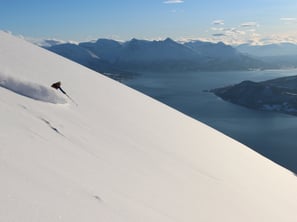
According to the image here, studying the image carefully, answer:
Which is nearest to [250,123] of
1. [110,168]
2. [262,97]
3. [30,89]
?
[262,97]

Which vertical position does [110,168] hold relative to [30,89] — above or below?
below

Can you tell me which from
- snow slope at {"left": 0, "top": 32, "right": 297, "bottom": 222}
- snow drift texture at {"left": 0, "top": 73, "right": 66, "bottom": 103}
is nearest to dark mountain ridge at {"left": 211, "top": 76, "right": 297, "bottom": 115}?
snow slope at {"left": 0, "top": 32, "right": 297, "bottom": 222}

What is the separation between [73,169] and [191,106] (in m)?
Result: 86.5

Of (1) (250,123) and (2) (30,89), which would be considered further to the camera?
(1) (250,123)

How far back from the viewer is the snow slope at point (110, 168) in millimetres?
3049

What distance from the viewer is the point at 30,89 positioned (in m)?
5.86

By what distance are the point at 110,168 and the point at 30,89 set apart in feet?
7.07

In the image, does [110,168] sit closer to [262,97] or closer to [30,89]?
[30,89]

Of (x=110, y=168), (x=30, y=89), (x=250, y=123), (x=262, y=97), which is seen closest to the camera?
(x=110, y=168)

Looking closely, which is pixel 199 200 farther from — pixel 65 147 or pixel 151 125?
pixel 151 125

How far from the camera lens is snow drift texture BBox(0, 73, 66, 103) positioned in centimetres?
575

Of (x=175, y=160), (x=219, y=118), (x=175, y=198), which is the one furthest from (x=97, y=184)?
(x=219, y=118)

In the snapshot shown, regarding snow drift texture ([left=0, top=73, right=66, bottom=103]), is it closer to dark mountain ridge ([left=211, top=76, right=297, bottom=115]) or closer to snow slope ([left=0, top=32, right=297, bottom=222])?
snow slope ([left=0, top=32, right=297, bottom=222])

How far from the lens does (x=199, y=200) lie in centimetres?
477
